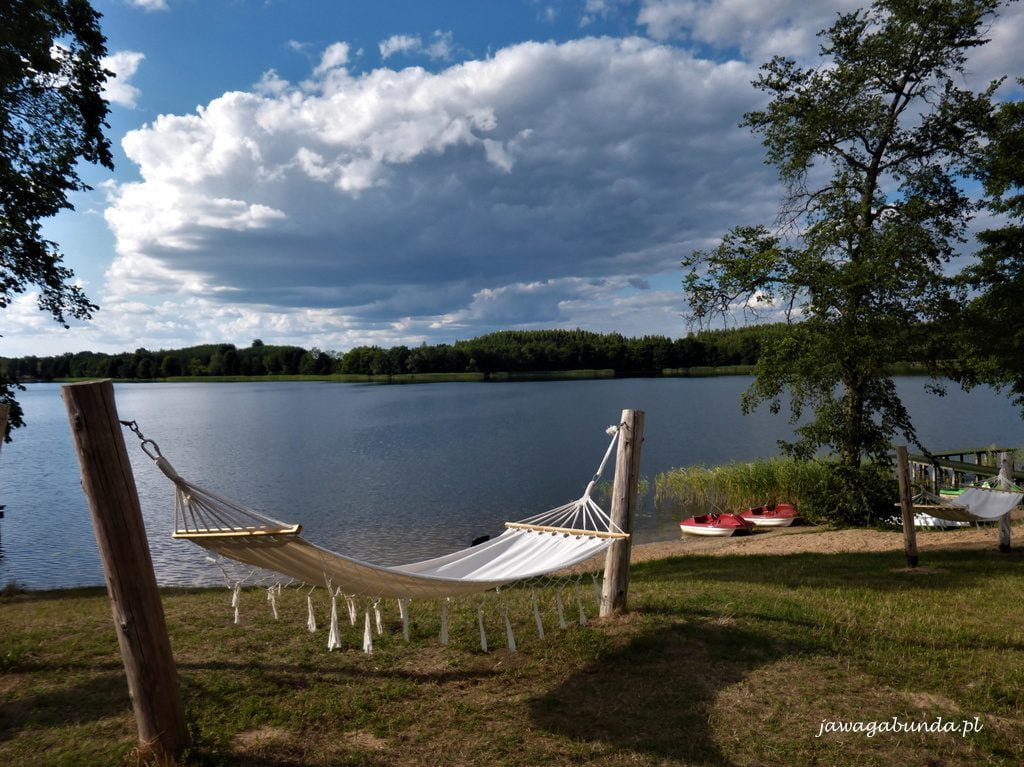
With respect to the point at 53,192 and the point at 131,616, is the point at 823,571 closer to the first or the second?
the point at 131,616

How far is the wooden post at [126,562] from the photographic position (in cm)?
→ 252

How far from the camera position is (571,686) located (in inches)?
140

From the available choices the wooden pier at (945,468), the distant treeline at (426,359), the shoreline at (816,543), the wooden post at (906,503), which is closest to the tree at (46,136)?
the shoreline at (816,543)

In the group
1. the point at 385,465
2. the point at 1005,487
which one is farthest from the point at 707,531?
the point at 385,465

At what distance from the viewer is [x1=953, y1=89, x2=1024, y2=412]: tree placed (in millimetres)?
9195

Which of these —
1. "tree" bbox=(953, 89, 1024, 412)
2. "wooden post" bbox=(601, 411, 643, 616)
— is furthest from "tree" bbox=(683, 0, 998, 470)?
"wooden post" bbox=(601, 411, 643, 616)

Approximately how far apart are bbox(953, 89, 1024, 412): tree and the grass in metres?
5.69

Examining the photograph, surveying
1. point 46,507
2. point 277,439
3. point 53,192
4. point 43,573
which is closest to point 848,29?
point 53,192

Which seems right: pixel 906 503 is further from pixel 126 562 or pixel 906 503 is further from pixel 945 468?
pixel 945 468

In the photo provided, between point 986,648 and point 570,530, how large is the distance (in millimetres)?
2612

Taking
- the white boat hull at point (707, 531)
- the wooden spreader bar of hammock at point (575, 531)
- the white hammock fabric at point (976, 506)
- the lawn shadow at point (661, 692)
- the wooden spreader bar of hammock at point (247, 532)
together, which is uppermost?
the wooden spreader bar of hammock at point (247, 532)

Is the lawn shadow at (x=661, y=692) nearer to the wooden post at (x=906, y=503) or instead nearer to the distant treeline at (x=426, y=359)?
the wooden post at (x=906, y=503)

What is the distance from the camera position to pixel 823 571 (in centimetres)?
630

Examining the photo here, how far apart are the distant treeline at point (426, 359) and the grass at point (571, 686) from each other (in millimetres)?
50050
